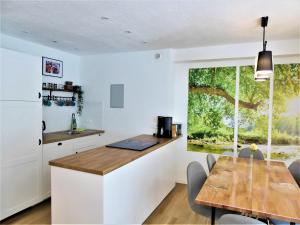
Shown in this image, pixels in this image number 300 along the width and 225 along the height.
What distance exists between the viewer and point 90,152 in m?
2.39

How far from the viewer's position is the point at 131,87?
3.94m

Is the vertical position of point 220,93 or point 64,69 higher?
point 64,69

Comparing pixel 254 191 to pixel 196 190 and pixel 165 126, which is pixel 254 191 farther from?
pixel 165 126

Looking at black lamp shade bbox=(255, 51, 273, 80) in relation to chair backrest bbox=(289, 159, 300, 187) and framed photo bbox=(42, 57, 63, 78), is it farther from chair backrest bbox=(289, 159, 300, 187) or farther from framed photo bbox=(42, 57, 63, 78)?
framed photo bbox=(42, 57, 63, 78)

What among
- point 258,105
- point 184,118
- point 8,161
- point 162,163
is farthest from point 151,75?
point 8,161

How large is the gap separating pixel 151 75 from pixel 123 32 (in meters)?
1.09

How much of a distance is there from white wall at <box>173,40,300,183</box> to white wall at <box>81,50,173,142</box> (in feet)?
0.80

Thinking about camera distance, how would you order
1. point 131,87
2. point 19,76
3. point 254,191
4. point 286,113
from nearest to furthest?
1. point 254,191
2. point 19,76
3. point 286,113
4. point 131,87

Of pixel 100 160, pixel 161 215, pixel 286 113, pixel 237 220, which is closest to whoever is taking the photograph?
pixel 237 220

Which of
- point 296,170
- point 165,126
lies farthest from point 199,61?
point 296,170

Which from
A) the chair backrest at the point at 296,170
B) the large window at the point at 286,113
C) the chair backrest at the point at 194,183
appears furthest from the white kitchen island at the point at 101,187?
the large window at the point at 286,113

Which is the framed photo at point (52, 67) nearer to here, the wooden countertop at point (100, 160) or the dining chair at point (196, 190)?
the wooden countertop at point (100, 160)

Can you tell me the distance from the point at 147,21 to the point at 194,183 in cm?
181

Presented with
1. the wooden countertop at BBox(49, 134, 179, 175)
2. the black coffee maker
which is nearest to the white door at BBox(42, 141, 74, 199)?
the wooden countertop at BBox(49, 134, 179, 175)
